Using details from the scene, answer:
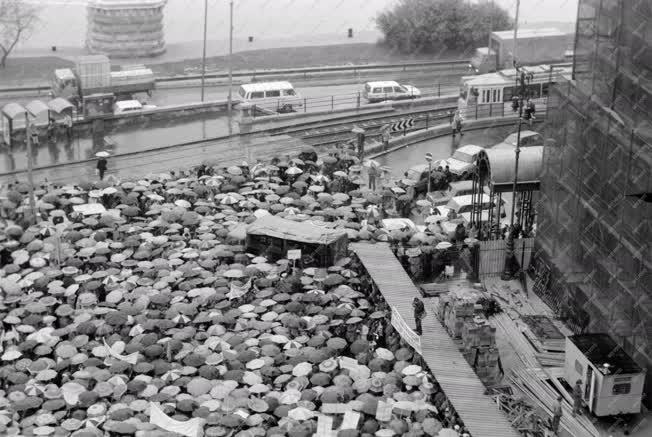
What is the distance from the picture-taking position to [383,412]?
1078 inches

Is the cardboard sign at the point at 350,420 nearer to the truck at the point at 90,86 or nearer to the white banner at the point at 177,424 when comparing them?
the white banner at the point at 177,424

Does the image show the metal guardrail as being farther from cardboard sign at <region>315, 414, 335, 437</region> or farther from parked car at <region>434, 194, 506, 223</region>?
cardboard sign at <region>315, 414, 335, 437</region>

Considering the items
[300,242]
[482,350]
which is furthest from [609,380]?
[300,242]

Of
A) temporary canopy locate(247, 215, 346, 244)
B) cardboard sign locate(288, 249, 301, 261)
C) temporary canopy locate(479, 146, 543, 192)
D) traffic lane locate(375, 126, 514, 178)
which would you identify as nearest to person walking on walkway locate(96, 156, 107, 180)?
temporary canopy locate(247, 215, 346, 244)

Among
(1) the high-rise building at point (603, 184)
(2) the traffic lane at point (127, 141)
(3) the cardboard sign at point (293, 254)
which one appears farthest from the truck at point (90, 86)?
(1) the high-rise building at point (603, 184)

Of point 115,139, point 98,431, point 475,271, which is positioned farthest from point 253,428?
point 115,139

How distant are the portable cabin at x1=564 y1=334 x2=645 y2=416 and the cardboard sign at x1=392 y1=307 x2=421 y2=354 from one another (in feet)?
14.3

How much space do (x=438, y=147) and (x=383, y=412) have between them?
28.3 meters

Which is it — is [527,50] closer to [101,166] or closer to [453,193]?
[453,193]

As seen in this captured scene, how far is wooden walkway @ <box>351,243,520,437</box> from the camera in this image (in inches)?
1075

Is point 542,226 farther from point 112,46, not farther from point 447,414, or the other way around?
point 112,46

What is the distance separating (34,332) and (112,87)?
29.5 metres

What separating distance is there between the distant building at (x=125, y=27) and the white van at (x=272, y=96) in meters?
17.4

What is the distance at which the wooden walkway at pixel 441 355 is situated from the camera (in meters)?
27.3
